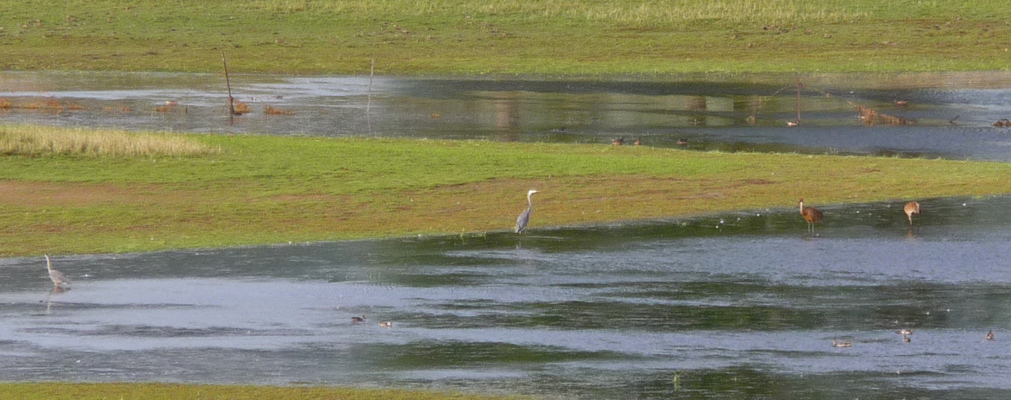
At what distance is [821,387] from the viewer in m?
11.5

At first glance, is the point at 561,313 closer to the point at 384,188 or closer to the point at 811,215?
the point at 811,215

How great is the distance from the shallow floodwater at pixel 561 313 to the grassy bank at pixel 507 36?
113 ft

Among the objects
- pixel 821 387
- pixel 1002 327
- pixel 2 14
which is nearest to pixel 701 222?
pixel 1002 327

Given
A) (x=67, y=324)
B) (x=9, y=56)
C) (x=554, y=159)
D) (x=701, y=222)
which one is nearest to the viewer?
(x=67, y=324)

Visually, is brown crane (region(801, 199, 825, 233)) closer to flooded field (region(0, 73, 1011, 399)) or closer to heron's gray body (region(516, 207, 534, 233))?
flooded field (region(0, 73, 1011, 399))

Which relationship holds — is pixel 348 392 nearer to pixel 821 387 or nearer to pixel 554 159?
pixel 821 387

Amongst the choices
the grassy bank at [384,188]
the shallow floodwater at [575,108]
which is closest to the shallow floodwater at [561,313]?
the grassy bank at [384,188]

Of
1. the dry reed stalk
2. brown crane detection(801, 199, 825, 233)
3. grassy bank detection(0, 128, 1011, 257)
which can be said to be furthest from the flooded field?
the dry reed stalk

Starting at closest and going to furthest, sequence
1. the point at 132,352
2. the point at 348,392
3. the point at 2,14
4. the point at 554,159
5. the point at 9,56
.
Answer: the point at 348,392 → the point at 132,352 → the point at 554,159 → the point at 9,56 → the point at 2,14

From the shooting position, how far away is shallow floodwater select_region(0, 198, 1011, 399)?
12.0 metres

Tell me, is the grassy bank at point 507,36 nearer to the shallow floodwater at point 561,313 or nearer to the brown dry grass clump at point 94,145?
the brown dry grass clump at point 94,145

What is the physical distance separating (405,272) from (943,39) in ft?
152

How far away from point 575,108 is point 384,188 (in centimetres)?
1622

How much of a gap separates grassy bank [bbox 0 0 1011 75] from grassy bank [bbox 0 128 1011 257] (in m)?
25.8
